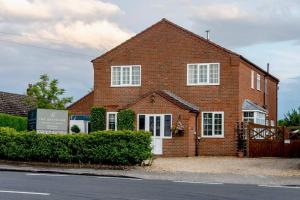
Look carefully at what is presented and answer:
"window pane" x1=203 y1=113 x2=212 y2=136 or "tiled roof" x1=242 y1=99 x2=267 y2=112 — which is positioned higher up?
"tiled roof" x1=242 y1=99 x2=267 y2=112

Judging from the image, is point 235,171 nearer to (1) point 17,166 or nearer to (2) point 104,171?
(2) point 104,171

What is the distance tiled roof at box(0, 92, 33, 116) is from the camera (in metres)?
51.2

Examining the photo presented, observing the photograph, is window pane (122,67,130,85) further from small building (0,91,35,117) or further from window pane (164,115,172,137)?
small building (0,91,35,117)

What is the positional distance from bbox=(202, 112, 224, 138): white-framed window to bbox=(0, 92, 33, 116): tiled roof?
19945 millimetres

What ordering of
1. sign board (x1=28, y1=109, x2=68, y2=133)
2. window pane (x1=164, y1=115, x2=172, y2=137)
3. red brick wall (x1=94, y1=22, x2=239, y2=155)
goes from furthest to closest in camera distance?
red brick wall (x1=94, y1=22, x2=239, y2=155)
window pane (x1=164, y1=115, x2=172, y2=137)
sign board (x1=28, y1=109, x2=68, y2=133)

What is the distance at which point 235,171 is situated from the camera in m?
25.3

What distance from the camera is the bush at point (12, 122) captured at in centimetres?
4284

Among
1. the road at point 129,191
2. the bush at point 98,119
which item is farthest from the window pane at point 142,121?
the road at point 129,191

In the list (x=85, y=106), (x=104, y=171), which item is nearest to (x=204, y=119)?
(x=85, y=106)

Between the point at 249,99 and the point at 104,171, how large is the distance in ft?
60.9

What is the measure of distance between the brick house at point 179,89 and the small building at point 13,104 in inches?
539

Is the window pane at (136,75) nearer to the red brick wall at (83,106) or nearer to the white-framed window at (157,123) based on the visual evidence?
the white-framed window at (157,123)

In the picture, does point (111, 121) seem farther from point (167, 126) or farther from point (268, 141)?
point (268, 141)

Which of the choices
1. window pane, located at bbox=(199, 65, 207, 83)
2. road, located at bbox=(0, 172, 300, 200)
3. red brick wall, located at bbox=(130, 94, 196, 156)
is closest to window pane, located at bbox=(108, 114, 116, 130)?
red brick wall, located at bbox=(130, 94, 196, 156)
